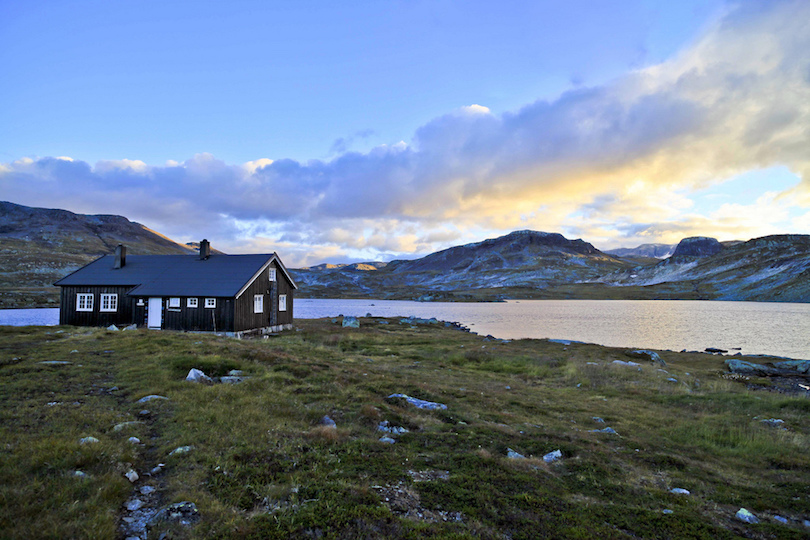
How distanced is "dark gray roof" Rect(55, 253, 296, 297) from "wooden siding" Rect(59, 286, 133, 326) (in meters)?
0.69

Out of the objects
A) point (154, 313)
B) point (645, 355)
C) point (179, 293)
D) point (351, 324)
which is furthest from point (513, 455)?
point (351, 324)

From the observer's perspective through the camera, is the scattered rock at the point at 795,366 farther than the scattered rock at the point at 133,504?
Yes

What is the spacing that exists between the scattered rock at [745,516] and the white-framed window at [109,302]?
50.3m

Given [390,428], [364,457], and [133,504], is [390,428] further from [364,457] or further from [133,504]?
[133,504]

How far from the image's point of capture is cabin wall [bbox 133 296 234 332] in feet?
127

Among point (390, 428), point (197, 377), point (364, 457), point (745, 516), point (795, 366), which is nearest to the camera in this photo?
point (745, 516)

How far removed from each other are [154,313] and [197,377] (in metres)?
29.4

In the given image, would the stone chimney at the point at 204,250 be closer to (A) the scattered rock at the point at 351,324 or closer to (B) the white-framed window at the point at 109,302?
(B) the white-framed window at the point at 109,302

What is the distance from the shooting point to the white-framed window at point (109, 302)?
137 feet

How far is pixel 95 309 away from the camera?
4197 cm

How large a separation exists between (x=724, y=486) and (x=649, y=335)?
205ft

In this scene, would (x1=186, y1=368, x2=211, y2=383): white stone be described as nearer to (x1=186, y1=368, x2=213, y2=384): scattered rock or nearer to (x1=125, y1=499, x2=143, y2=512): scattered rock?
(x1=186, y1=368, x2=213, y2=384): scattered rock

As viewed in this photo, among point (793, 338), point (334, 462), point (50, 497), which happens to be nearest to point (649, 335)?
point (793, 338)

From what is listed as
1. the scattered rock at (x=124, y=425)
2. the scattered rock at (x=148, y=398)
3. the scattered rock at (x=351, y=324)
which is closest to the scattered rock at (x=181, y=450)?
the scattered rock at (x=124, y=425)
